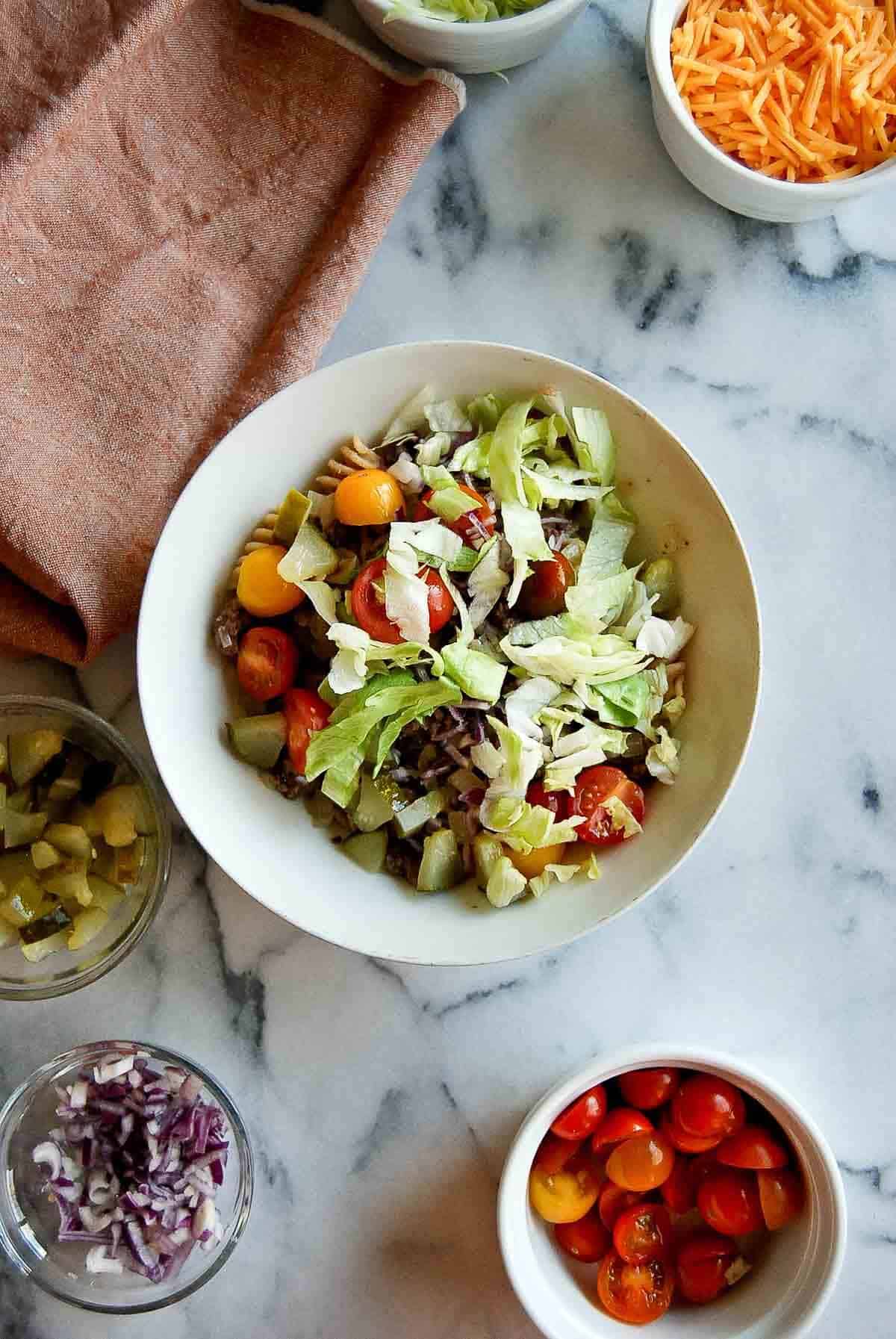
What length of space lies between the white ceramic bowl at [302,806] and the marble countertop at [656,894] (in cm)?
24

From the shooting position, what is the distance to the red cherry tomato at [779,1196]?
1.63 metres

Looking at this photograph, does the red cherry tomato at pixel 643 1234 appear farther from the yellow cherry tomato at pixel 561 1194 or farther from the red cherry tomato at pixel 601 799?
the red cherry tomato at pixel 601 799

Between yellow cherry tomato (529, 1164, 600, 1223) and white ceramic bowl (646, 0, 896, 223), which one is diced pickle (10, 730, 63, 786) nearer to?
yellow cherry tomato (529, 1164, 600, 1223)

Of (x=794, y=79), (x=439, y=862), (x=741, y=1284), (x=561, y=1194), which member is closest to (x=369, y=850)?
(x=439, y=862)

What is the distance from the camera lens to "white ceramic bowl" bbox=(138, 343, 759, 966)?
57.4 inches

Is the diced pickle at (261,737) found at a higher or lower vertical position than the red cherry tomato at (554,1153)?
higher

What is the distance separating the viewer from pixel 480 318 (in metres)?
1.73

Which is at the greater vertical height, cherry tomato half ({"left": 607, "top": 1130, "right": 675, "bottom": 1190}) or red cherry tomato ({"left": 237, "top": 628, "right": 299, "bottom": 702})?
red cherry tomato ({"left": 237, "top": 628, "right": 299, "bottom": 702})

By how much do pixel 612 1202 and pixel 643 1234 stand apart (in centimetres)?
6

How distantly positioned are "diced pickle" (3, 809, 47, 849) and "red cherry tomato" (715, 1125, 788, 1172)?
3.29 feet

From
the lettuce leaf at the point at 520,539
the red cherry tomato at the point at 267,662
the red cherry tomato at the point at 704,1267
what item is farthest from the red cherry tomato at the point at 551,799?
the red cherry tomato at the point at 704,1267

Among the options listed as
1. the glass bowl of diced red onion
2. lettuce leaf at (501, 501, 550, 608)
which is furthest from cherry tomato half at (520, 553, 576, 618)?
the glass bowl of diced red onion

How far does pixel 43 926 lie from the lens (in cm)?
160

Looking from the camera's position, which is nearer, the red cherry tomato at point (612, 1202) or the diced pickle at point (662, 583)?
the diced pickle at point (662, 583)
